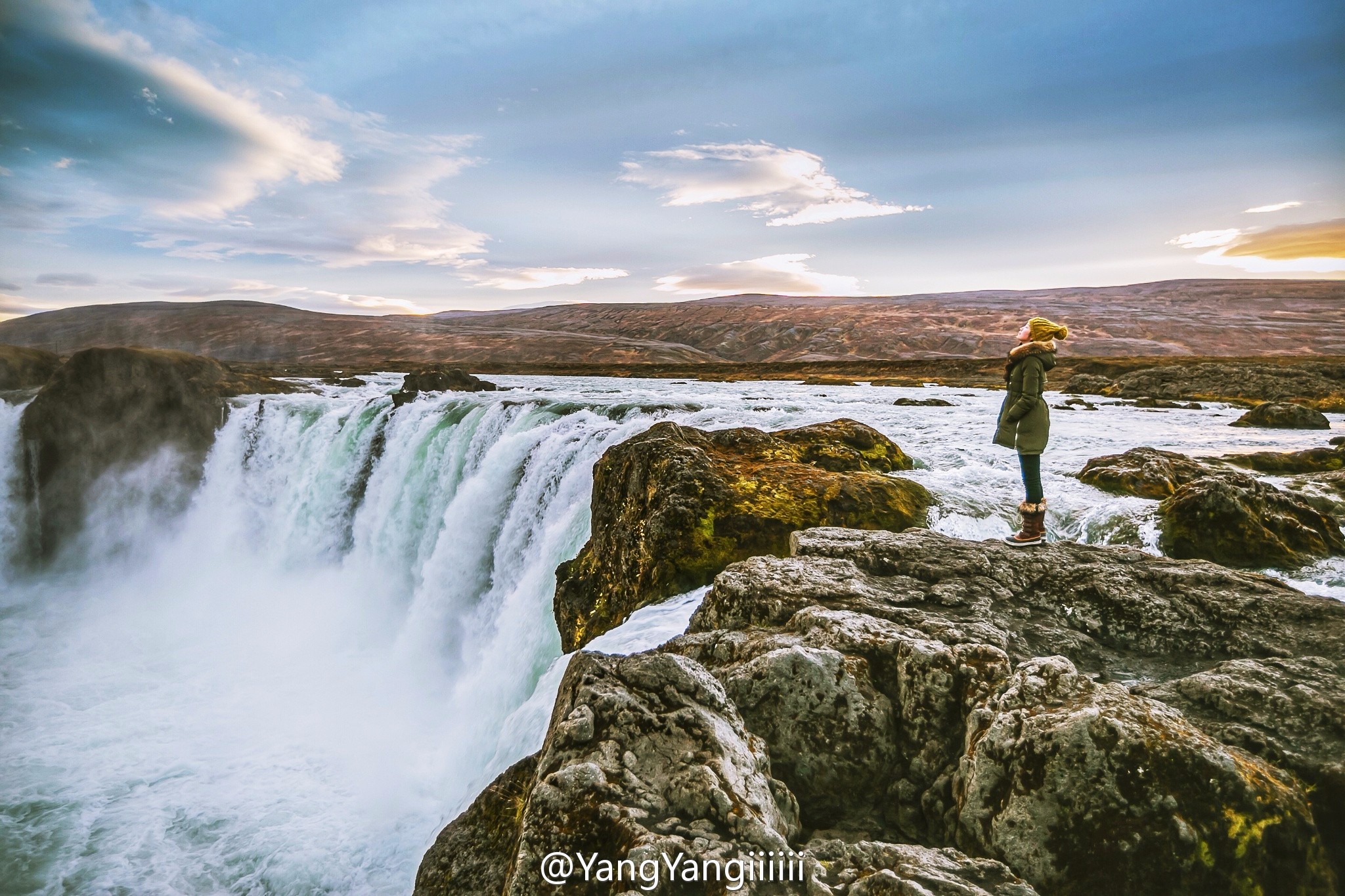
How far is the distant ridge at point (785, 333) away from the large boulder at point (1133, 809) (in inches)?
4233

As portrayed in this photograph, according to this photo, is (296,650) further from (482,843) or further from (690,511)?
(482,843)

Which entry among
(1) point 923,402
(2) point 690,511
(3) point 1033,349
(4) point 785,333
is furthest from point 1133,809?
(4) point 785,333

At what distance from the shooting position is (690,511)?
862 cm

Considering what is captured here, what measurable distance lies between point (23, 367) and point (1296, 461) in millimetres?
48116

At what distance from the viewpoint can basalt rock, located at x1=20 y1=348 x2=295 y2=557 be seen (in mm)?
24812

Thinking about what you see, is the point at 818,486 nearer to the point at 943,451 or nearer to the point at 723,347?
the point at 943,451

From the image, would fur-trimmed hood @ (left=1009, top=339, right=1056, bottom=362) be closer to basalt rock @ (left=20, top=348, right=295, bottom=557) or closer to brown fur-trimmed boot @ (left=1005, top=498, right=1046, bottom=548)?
brown fur-trimmed boot @ (left=1005, top=498, right=1046, bottom=548)

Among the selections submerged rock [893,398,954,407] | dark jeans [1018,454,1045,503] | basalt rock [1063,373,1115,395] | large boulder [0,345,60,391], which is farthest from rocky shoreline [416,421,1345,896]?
basalt rock [1063,373,1115,395]

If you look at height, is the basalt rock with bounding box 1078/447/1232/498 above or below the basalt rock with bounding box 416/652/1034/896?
below

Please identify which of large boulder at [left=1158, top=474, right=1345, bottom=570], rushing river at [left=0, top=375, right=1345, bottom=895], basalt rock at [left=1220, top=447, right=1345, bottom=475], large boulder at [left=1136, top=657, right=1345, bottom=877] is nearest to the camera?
large boulder at [left=1136, top=657, right=1345, bottom=877]

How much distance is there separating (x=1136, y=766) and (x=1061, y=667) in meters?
0.74

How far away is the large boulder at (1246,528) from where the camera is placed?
791 cm

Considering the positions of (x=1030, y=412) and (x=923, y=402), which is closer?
(x=1030, y=412)

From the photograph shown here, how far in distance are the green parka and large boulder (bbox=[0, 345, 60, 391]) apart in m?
39.8
